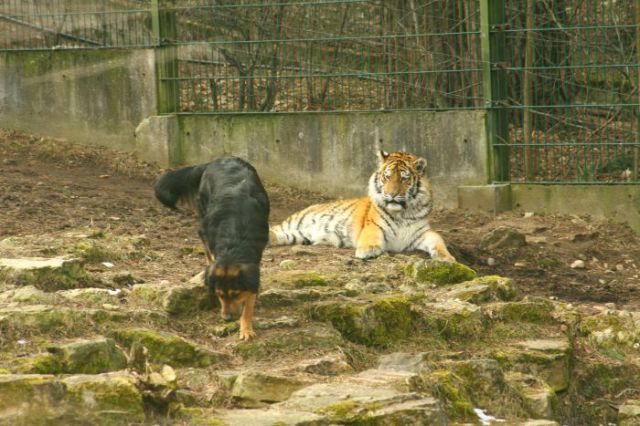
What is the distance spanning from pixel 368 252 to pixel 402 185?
0.93 metres

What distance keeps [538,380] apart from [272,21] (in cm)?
641

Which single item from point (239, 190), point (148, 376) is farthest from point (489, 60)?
point (148, 376)

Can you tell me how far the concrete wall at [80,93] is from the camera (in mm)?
12789

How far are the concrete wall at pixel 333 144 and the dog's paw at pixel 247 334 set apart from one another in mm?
5506

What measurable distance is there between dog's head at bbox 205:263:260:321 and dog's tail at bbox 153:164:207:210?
1.33 meters

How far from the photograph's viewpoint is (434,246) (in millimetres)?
9844

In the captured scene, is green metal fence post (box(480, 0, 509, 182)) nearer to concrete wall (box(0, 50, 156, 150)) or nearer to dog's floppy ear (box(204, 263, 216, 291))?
concrete wall (box(0, 50, 156, 150))

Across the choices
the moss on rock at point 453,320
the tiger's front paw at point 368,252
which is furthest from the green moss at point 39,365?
the tiger's front paw at point 368,252

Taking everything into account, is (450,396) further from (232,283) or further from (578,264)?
(578,264)

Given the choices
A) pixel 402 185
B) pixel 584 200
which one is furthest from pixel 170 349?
pixel 584 200

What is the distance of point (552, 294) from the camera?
29.9ft

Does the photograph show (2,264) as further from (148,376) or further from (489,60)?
(489,60)

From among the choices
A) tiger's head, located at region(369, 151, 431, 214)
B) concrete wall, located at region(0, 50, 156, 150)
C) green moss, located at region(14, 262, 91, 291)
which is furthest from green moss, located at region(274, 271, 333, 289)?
concrete wall, located at region(0, 50, 156, 150)

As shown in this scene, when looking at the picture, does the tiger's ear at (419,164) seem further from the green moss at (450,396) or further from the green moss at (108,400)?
the green moss at (108,400)
